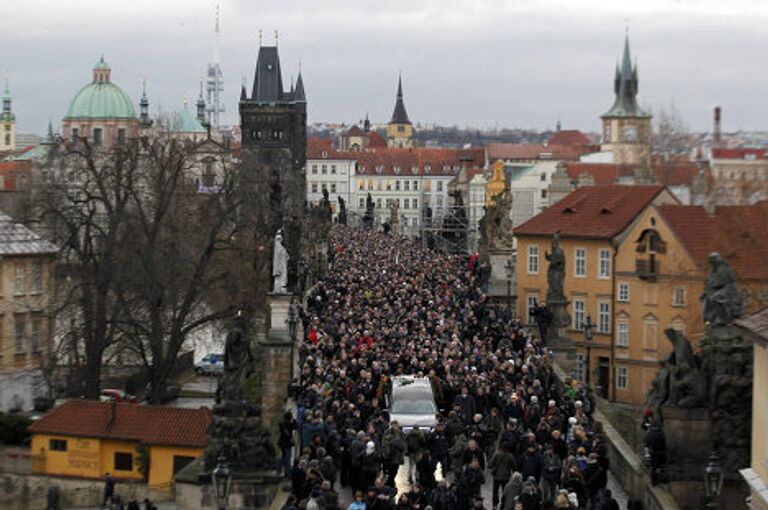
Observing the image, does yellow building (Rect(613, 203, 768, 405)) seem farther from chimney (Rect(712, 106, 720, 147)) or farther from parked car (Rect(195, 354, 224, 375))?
chimney (Rect(712, 106, 720, 147))

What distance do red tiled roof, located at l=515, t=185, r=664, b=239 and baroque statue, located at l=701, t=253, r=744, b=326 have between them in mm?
30934

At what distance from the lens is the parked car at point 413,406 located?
75.9ft

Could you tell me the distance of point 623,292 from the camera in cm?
5159

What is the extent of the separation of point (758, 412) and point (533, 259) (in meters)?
36.5

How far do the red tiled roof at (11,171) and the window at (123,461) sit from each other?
2703 inches

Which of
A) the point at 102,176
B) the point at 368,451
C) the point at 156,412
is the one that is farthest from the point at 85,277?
the point at 368,451

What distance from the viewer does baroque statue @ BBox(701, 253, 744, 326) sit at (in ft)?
66.1

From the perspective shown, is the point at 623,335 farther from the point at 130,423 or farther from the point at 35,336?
the point at 130,423

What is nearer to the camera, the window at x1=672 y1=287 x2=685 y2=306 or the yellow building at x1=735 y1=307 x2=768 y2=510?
the yellow building at x1=735 y1=307 x2=768 y2=510

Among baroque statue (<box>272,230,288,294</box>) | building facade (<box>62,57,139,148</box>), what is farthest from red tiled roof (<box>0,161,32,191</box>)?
baroque statue (<box>272,230,288,294</box>)

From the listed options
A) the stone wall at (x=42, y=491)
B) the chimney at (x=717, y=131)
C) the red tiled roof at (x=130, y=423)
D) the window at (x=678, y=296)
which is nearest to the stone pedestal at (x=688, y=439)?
the red tiled roof at (x=130, y=423)

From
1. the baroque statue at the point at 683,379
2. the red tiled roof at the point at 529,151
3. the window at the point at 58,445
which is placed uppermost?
the red tiled roof at the point at 529,151

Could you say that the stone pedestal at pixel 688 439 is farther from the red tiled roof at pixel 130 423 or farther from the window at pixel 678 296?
the window at pixel 678 296

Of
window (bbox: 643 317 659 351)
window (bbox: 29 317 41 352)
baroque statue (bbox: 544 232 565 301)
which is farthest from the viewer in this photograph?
window (bbox: 643 317 659 351)
